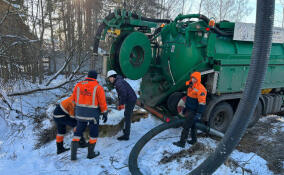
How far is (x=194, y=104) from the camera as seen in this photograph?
4.01 meters

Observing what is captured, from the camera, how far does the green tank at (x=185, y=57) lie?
438 cm

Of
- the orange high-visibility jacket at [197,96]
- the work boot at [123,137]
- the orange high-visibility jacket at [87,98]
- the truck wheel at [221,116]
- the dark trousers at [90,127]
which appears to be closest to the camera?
the orange high-visibility jacket at [87,98]

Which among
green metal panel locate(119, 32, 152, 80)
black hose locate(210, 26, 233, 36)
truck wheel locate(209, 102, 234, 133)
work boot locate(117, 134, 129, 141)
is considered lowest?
work boot locate(117, 134, 129, 141)

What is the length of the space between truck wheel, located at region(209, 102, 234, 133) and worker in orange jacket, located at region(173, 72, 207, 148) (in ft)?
2.92

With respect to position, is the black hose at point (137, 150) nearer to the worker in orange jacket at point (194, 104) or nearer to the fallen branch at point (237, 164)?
the worker in orange jacket at point (194, 104)

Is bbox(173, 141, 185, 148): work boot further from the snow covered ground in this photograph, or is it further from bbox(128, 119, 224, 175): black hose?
bbox(128, 119, 224, 175): black hose

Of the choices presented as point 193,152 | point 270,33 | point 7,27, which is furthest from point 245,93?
point 7,27

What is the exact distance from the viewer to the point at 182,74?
4.75m

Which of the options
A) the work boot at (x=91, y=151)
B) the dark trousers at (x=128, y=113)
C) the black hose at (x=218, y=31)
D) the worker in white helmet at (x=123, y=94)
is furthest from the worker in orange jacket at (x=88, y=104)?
the black hose at (x=218, y=31)

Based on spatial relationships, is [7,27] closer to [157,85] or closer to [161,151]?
[157,85]

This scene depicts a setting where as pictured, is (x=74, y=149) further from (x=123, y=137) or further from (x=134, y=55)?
(x=134, y=55)

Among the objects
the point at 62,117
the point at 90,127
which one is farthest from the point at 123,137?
the point at 62,117

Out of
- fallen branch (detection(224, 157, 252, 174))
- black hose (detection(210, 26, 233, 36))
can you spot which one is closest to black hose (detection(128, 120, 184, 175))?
fallen branch (detection(224, 157, 252, 174))

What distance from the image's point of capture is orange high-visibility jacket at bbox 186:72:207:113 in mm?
3803
